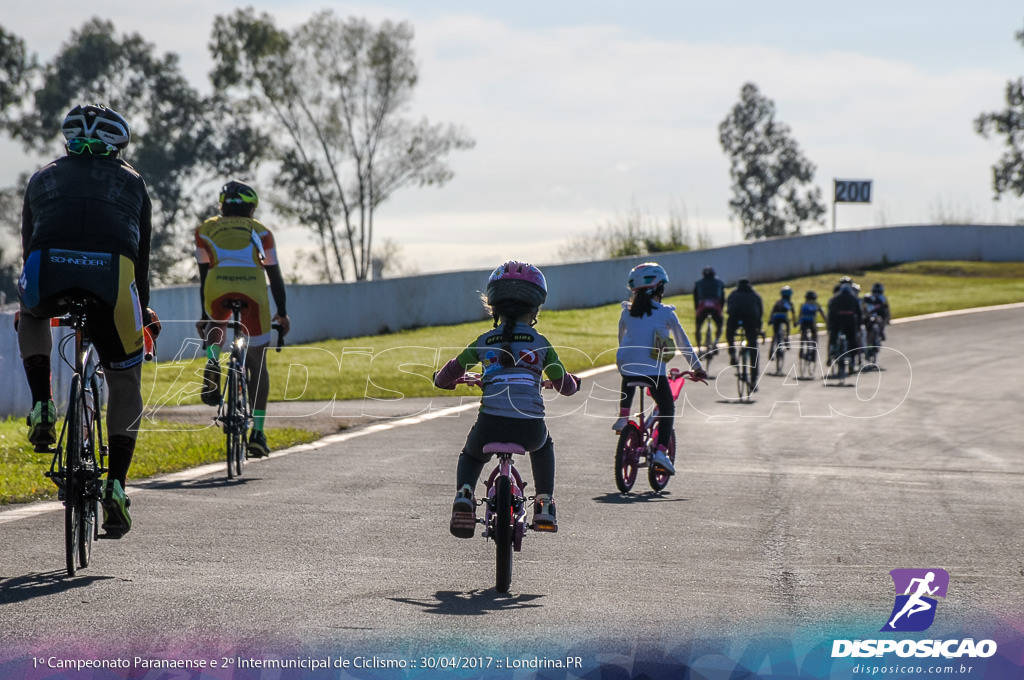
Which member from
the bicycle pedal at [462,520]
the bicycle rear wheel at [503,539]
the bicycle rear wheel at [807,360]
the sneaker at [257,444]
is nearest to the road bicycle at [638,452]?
the sneaker at [257,444]

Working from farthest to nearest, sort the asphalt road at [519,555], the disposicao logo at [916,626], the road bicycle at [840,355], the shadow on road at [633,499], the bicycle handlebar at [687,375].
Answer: the road bicycle at [840,355] → the bicycle handlebar at [687,375] → the shadow on road at [633,499] → the asphalt road at [519,555] → the disposicao logo at [916,626]

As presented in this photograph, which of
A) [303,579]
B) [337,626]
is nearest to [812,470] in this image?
[303,579]

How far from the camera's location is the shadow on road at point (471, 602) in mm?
5742

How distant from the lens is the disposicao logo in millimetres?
5105

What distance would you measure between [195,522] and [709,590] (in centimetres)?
329

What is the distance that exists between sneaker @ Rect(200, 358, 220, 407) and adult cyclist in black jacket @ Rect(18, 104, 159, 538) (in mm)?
4082

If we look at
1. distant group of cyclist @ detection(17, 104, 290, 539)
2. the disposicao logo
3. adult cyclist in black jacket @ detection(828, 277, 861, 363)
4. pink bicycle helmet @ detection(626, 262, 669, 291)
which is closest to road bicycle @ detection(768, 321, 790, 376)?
adult cyclist in black jacket @ detection(828, 277, 861, 363)

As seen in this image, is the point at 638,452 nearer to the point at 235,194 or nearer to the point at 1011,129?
the point at 235,194

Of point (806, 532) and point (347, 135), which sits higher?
point (347, 135)

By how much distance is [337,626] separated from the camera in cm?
529

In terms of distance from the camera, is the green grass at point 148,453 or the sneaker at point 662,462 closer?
the green grass at point 148,453

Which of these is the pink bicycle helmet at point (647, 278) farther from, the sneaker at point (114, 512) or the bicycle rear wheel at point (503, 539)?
the sneaker at point (114, 512)

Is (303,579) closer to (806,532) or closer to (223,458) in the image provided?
(806,532)

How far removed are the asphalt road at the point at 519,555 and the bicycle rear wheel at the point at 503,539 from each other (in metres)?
0.09
